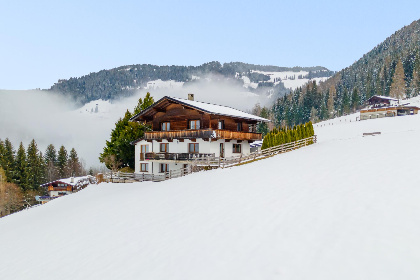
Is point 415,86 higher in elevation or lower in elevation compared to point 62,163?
higher

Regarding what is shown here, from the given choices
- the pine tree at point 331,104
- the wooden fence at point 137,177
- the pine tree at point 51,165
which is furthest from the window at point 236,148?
the pine tree at point 331,104

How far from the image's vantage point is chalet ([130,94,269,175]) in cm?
2969

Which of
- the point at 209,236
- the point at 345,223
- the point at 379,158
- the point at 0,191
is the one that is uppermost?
the point at 379,158

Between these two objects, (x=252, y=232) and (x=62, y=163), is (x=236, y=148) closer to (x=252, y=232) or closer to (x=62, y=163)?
(x=252, y=232)

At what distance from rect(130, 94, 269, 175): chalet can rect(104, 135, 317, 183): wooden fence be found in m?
1.07

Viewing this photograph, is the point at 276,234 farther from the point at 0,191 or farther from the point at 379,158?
the point at 0,191

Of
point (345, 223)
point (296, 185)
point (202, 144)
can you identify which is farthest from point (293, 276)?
point (202, 144)

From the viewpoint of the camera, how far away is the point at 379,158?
60.0 feet

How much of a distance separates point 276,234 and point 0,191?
205 feet

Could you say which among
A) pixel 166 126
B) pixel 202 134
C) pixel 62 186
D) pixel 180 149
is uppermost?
pixel 166 126

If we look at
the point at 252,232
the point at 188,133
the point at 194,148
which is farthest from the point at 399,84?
the point at 252,232

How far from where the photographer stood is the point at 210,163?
27.6m

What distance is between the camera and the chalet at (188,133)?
97.4 feet

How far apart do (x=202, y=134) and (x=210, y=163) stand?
11.3ft
